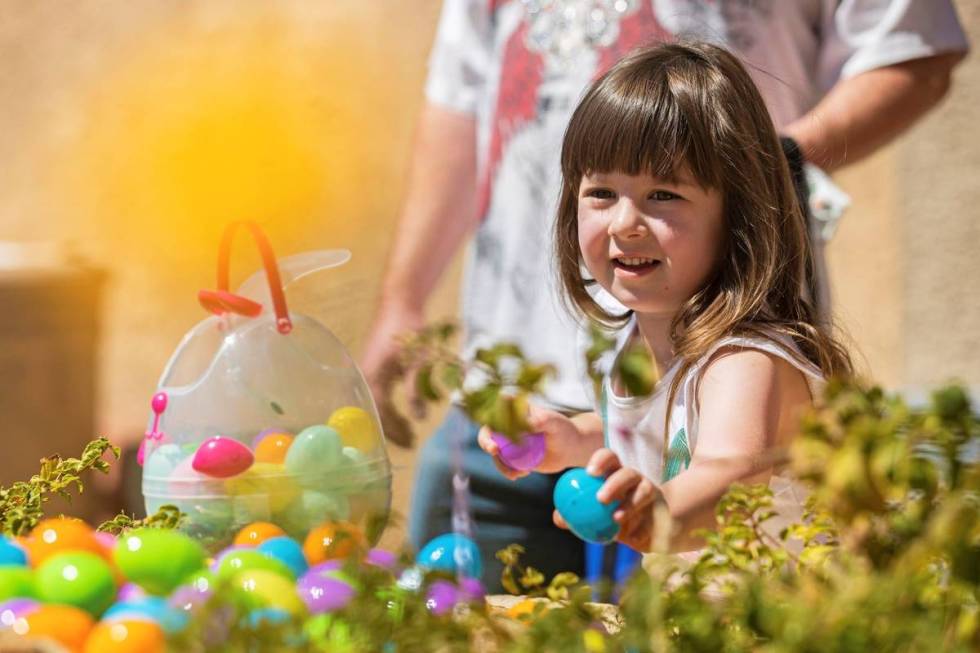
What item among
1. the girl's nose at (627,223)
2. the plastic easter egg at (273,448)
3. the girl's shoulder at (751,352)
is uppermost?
the girl's nose at (627,223)

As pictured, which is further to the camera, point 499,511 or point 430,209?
point 430,209

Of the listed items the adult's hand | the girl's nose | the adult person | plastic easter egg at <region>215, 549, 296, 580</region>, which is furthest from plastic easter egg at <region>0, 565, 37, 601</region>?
the adult person

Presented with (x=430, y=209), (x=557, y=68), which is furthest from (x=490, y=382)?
(x=430, y=209)

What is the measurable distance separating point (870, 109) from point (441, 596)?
4.13ft

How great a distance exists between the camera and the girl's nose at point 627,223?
1.42 meters

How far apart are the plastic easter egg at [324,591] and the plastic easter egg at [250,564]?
3 cm

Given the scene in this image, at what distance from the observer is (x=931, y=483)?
656 millimetres

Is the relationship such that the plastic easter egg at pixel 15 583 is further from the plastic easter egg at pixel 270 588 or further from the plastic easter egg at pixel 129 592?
the plastic easter egg at pixel 270 588

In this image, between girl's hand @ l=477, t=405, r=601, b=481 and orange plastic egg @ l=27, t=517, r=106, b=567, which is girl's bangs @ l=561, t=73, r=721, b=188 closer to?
girl's hand @ l=477, t=405, r=601, b=481

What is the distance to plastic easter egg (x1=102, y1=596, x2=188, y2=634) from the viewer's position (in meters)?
0.81

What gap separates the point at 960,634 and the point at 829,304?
1.13 meters

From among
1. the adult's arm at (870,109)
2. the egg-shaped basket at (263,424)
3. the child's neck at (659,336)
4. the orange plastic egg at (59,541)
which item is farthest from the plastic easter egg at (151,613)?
the adult's arm at (870,109)

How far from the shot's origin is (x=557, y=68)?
198 cm

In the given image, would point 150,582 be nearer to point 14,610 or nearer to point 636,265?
point 14,610
